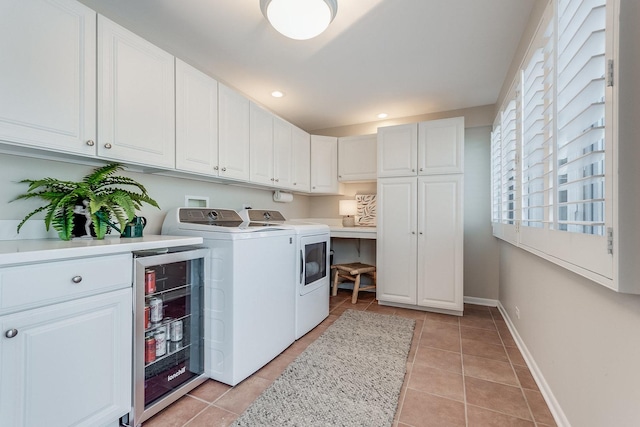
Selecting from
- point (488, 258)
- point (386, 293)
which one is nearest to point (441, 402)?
point (386, 293)

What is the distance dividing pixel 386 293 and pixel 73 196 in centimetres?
298

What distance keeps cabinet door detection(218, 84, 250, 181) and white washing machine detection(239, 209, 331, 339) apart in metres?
0.49

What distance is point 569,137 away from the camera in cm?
122

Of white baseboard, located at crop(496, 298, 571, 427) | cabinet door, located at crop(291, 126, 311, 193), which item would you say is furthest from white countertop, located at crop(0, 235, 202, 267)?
white baseboard, located at crop(496, 298, 571, 427)

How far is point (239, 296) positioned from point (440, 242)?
2258 millimetres

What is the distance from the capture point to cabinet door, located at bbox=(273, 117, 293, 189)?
9.68 ft

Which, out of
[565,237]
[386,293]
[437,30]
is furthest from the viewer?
[386,293]

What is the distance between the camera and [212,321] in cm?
180

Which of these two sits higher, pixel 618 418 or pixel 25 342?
pixel 25 342

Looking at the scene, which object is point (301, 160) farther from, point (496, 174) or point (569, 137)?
point (569, 137)

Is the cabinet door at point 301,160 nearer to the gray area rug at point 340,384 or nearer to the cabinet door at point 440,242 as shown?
the cabinet door at point 440,242

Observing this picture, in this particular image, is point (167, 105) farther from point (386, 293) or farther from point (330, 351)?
point (386, 293)

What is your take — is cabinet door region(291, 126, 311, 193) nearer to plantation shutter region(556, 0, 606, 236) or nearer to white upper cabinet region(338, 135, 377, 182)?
white upper cabinet region(338, 135, 377, 182)

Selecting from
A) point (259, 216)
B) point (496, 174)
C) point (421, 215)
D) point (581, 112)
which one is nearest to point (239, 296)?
point (259, 216)
